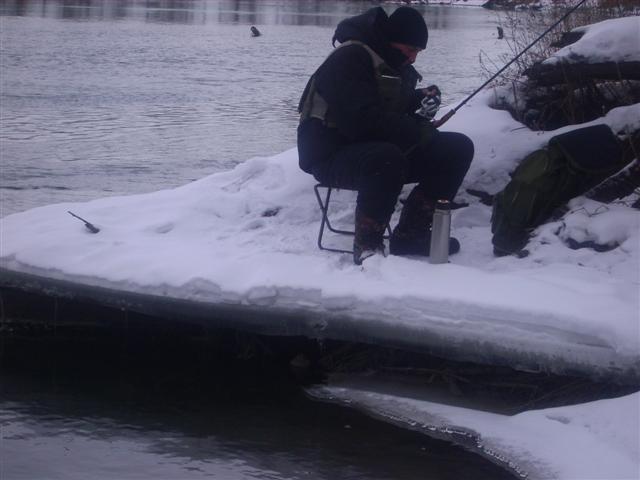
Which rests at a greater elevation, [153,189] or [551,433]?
[551,433]

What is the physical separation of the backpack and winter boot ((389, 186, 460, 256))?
32cm

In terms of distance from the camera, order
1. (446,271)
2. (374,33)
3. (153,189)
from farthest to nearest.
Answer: (153,189) → (374,33) → (446,271)

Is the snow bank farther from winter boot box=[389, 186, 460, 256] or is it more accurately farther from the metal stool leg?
winter boot box=[389, 186, 460, 256]

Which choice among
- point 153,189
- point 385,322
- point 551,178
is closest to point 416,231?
point 551,178

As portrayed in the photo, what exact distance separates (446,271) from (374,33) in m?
1.28

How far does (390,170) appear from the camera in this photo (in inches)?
208

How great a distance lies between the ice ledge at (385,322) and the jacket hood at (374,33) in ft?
4.37

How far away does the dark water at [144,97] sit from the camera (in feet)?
35.7

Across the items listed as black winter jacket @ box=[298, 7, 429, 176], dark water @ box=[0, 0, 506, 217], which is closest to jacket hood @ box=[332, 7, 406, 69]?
black winter jacket @ box=[298, 7, 429, 176]

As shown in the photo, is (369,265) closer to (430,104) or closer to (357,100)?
(357,100)

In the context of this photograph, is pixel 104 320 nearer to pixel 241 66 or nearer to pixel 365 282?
pixel 365 282

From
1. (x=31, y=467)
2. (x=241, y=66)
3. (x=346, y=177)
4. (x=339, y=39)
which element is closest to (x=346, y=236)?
(x=346, y=177)

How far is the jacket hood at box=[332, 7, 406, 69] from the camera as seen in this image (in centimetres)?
548

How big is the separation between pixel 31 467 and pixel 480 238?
2760 millimetres
